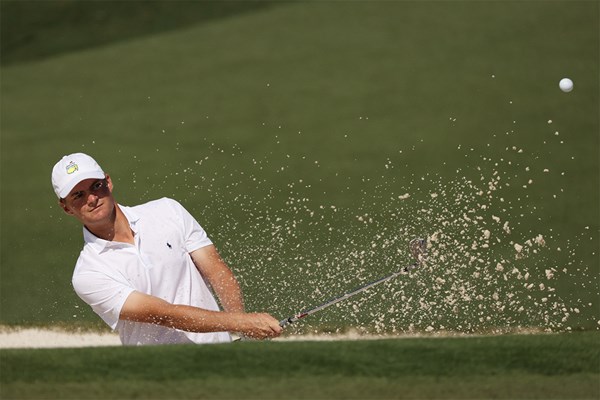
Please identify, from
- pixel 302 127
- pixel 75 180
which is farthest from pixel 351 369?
pixel 302 127

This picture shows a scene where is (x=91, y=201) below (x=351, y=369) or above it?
above

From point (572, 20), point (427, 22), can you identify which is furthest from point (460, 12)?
point (572, 20)

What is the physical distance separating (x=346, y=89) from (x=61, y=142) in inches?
101

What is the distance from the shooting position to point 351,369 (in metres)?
3.51

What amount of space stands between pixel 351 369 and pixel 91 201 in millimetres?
1492

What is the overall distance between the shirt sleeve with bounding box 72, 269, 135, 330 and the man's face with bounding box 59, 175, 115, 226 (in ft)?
0.72

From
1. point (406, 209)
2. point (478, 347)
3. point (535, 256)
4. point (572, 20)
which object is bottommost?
point (478, 347)

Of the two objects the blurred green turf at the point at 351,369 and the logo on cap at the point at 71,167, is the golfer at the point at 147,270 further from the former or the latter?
the blurred green turf at the point at 351,369

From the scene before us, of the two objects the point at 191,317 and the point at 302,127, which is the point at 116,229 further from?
the point at 302,127

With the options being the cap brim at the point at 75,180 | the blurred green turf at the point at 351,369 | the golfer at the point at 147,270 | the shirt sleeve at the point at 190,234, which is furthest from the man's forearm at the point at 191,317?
the blurred green turf at the point at 351,369

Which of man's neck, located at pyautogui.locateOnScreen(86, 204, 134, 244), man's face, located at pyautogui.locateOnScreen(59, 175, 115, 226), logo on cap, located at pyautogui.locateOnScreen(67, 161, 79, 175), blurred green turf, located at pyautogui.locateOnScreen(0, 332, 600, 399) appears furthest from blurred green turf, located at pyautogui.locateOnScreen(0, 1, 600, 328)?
blurred green turf, located at pyautogui.locateOnScreen(0, 332, 600, 399)

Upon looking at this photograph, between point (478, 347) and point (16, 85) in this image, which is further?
point (16, 85)

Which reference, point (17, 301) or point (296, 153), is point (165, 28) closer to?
point (296, 153)

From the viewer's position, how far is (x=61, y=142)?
9.33m
